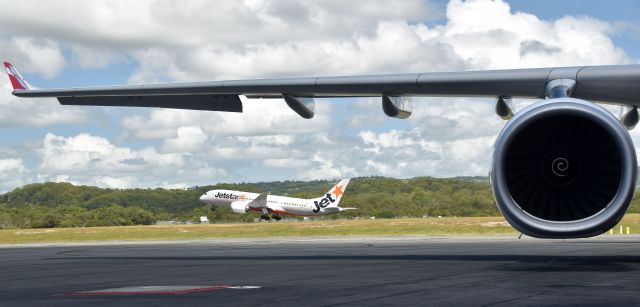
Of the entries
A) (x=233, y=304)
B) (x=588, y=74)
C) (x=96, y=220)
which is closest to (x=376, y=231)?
(x=96, y=220)

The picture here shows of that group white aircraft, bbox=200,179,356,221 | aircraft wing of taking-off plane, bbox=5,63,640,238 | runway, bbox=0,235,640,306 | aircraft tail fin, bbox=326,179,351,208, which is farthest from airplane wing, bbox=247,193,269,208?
aircraft wing of taking-off plane, bbox=5,63,640,238

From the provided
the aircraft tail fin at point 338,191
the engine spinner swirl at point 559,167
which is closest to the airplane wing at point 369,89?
the engine spinner swirl at point 559,167

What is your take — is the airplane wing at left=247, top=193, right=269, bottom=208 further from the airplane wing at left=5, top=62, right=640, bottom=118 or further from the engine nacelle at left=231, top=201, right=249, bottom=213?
the airplane wing at left=5, top=62, right=640, bottom=118

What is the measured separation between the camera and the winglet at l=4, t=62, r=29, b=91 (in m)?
19.0

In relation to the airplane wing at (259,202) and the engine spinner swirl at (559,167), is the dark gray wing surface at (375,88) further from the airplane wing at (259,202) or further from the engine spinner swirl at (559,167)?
the airplane wing at (259,202)

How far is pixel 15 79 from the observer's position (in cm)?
1905

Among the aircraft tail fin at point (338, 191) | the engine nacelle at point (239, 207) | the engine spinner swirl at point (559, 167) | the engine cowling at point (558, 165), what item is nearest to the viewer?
the engine cowling at point (558, 165)

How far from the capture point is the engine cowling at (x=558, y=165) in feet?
40.7

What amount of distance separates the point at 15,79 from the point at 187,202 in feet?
271

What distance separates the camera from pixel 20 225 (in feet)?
271

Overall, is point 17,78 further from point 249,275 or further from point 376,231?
point 376,231

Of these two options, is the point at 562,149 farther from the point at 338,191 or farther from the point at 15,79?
the point at 338,191

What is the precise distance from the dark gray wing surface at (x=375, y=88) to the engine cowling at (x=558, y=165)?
1387 mm

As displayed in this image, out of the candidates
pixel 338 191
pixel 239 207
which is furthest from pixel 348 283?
pixel 239 207
